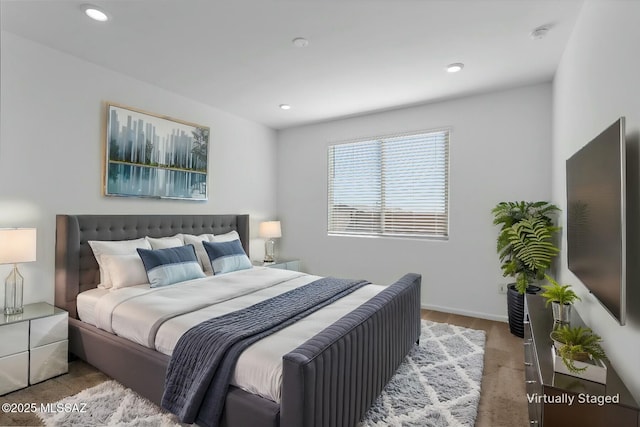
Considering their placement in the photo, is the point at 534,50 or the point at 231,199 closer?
the point at 534,50

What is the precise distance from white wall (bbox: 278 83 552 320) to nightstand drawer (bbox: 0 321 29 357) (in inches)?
137

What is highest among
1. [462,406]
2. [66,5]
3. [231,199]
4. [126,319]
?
[66,5]

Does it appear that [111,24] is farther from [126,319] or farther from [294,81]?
[126,319]

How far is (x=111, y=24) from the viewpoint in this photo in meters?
2.45

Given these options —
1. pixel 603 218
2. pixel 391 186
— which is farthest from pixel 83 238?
pixel 603 218

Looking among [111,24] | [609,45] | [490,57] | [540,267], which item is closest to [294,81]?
[111,24]

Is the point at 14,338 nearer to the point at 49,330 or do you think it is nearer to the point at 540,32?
the point at 49,330

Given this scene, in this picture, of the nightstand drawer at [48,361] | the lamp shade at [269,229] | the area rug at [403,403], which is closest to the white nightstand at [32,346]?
the nightstand drawer at [48,361]

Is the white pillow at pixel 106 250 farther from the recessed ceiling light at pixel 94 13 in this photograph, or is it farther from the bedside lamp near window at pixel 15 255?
the recessed ceiling light at pixel 94 13

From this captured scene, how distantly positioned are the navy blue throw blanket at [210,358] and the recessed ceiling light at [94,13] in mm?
2271

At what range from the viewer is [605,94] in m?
1.79

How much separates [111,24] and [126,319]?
220cm

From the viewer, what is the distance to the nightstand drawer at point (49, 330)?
Result: 2.38 metres

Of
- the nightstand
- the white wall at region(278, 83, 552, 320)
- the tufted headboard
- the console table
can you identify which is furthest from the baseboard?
the tufted headboard
